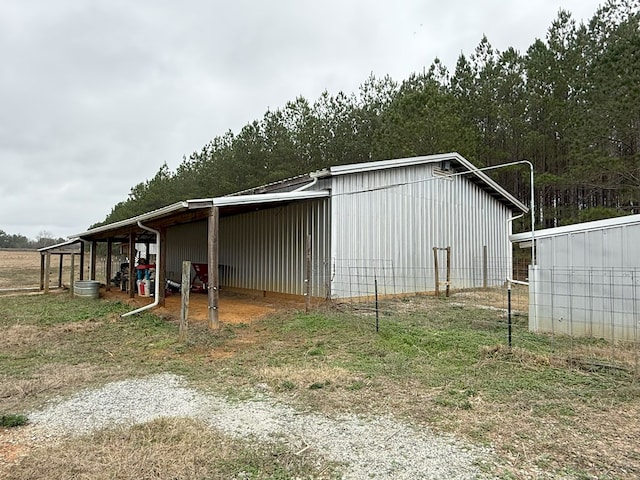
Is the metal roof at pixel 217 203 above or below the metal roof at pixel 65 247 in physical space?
above

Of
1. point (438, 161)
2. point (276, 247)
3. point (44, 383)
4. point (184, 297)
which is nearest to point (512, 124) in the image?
point (438, 161)

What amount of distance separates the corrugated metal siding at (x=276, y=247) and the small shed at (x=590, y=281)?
5.09 m

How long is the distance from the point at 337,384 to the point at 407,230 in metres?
7.93

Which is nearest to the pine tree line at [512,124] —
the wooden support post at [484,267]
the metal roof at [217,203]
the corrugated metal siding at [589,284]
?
the wooden support post at [484,267]

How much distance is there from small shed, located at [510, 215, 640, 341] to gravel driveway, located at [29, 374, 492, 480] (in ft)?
13.2

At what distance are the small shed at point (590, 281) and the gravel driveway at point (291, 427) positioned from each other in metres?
4.03

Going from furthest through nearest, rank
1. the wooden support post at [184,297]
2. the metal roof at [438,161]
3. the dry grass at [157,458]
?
the metal roof at [438,161] → the wooden support post at [184,297] → the dry grass at [157,458]

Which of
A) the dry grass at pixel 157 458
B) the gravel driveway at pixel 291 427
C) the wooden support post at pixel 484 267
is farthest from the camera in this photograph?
the wooden support post at pixel 484 267

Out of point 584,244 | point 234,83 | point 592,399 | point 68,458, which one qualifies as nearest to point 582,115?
point 584,244

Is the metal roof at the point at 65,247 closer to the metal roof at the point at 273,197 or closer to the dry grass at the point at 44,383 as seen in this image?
the metal roof at the point at 273,197

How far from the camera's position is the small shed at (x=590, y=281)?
228 inches

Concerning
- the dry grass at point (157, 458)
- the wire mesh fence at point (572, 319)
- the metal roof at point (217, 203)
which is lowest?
the dry grass at point (157, 458)

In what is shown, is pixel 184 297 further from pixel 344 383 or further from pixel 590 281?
pixel 590 281

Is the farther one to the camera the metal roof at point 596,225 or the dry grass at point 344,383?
the metal roof at point 596,225
